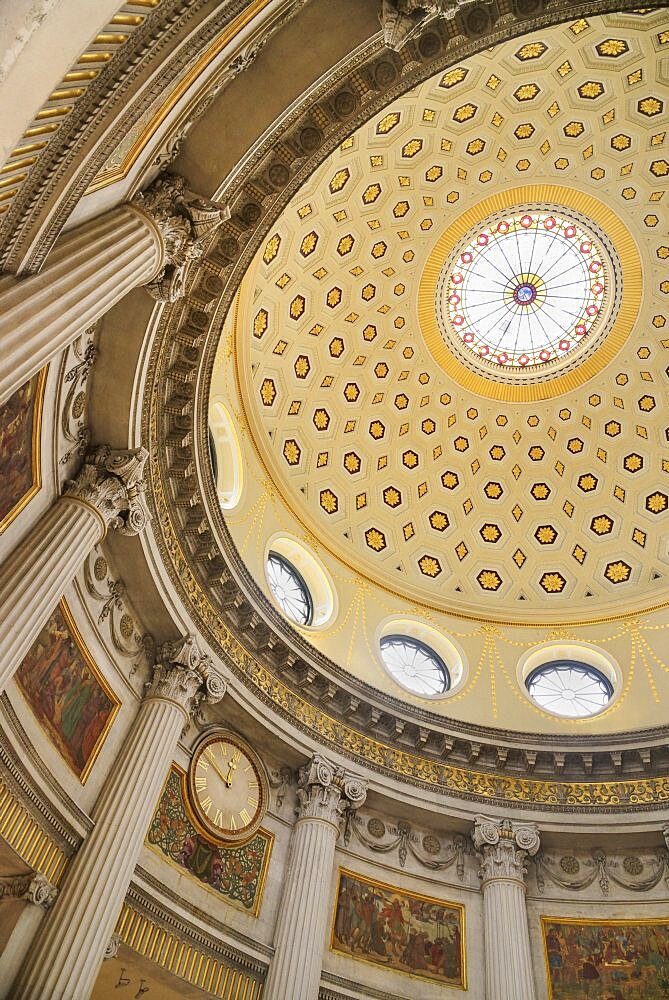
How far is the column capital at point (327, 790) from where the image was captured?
51.5 feet

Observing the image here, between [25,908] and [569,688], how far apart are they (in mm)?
15756

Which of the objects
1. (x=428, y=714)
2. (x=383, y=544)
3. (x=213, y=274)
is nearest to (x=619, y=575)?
(x=383, y=544)

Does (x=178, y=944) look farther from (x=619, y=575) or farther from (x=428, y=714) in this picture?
(x=619, y=575)

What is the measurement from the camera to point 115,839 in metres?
11.4

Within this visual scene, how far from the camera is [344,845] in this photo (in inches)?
642

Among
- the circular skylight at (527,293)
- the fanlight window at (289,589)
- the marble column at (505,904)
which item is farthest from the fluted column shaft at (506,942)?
the circular skylight at (527,293)

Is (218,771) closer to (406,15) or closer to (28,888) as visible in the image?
(28,888)

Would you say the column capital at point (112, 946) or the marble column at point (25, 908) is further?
the column capital at point (112, 946)

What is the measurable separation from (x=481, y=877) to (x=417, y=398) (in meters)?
15.4

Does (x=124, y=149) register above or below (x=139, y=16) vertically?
above

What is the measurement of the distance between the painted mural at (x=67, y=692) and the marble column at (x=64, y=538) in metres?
1.47

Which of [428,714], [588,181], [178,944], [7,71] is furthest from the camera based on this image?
[588,181]

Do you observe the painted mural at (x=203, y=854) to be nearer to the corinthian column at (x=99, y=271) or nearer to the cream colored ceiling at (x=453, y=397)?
the cream colored ceiling at (x=453, y=397)

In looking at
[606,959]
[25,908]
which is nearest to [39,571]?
[25,908]
